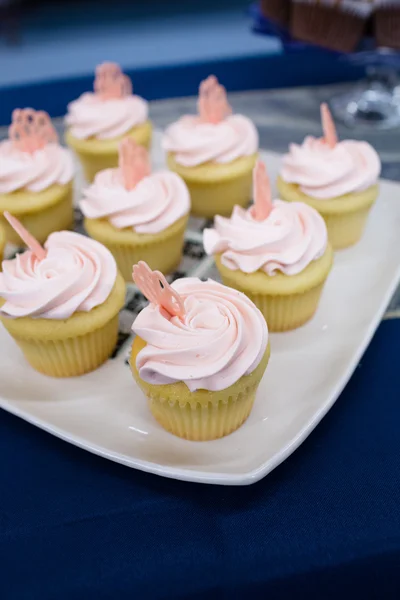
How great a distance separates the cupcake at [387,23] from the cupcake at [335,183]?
1.50 ft

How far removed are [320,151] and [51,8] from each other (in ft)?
12.8

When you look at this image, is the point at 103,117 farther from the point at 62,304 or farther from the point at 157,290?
the point at 157,290

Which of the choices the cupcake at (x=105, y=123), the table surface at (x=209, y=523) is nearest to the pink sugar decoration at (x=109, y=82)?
the cupcake at (x=105, y=123)

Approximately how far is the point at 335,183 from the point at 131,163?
2.16 feet

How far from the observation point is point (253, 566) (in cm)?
130

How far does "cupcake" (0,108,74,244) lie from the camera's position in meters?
2.14

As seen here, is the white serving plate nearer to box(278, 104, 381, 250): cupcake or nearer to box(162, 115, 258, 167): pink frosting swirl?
box(278, 104, 381, 250): cupcake

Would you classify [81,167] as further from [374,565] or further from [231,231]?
[374,565]

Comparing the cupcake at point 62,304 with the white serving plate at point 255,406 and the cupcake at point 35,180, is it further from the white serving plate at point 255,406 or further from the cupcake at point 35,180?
the cupcake at point 35,180

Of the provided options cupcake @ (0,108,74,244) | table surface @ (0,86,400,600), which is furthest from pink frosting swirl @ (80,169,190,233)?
table surface @ (0,86,400,600)

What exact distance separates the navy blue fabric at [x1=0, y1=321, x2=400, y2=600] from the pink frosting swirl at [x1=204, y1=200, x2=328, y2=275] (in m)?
0.46

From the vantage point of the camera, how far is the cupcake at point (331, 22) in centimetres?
232

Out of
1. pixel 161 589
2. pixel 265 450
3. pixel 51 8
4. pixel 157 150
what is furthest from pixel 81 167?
pixel 51 8

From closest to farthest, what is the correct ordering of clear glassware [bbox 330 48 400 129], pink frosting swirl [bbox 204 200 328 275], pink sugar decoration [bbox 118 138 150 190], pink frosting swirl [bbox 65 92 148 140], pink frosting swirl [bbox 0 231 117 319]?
pink frosting swirl [bbox 0 231 117 319] < pink frosting swirl [bbox 204 200 328 275] < pink sugar decoration [bbox 118 138 150 190] < pink frosting swirl [bbox 65 92 148 140] < clear glassware [bbox 330 48 400 129]
